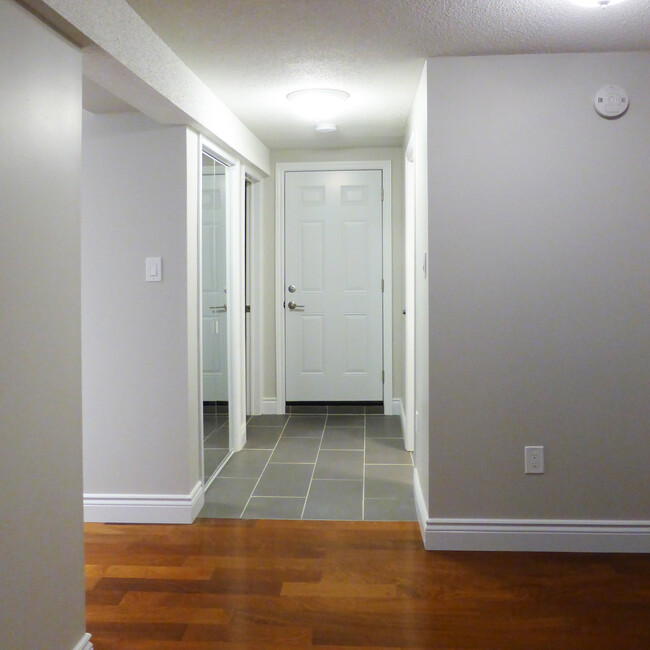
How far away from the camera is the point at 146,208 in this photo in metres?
3.14

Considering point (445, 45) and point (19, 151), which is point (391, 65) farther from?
point (19, 151)

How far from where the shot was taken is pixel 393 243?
5.35 metres

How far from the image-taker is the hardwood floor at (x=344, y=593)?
219 centimetres

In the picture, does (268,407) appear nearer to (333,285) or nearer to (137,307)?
(333,285)

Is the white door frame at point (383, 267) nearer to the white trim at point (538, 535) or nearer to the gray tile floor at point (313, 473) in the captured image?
the gray tile floor at point (313, 473)

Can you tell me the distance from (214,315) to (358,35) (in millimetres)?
1815

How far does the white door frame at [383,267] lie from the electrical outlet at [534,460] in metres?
2.56

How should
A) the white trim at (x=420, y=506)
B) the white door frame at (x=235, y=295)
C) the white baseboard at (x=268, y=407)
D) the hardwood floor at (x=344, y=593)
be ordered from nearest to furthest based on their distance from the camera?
the hardwood floor at (x=344, y=593), the white trim at (x=420, y=506), the white door frame at (x=235, y=295), the white baseboard at (x=268, y=407)

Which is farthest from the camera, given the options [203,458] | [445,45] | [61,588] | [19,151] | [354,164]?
[354,164]

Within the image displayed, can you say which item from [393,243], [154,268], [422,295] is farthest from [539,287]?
[393,243]

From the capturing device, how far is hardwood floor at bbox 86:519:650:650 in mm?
2189

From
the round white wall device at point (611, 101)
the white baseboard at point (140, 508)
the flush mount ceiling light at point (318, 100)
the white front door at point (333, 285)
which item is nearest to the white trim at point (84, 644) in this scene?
the white baseboard at point (140, 508)

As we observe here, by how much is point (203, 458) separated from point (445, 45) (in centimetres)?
233

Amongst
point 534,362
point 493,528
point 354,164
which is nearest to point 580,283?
point 534,362
